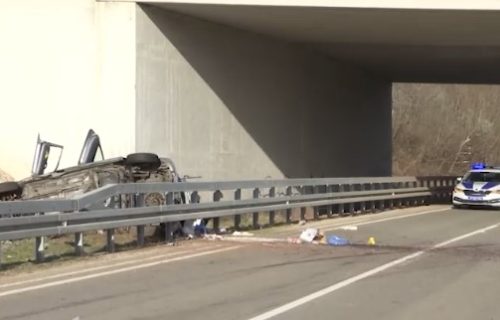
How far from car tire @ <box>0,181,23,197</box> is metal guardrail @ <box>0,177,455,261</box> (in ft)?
5.92

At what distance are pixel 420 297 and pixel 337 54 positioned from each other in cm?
1966

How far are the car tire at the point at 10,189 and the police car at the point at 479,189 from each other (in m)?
15.4

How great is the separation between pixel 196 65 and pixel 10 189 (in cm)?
725

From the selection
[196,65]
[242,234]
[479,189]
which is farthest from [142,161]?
[479,189]

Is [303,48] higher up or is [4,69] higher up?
[303,48]

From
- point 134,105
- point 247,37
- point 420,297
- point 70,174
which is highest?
point 247,37

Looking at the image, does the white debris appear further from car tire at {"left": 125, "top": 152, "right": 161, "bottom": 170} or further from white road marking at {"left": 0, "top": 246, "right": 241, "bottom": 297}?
car tire at {"left": 125, "top": 152, "right": 161, "bottom": 170}

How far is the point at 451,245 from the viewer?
13680 millimetres

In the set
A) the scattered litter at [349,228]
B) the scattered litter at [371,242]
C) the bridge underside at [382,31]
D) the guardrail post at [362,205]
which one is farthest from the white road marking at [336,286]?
the guardrail post at [362,205]

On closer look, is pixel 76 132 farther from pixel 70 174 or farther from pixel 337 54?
pixel 337 54

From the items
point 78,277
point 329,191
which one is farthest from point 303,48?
point 78,277

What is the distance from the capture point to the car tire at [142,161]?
1438 centimetres

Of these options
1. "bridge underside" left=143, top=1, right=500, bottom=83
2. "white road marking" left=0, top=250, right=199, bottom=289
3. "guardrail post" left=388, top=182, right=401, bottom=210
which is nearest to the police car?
"guardrail post" left=388, top=182, right=401, bottom=210

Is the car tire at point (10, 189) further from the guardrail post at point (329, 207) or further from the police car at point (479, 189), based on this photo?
the police car at point (479, 189)
